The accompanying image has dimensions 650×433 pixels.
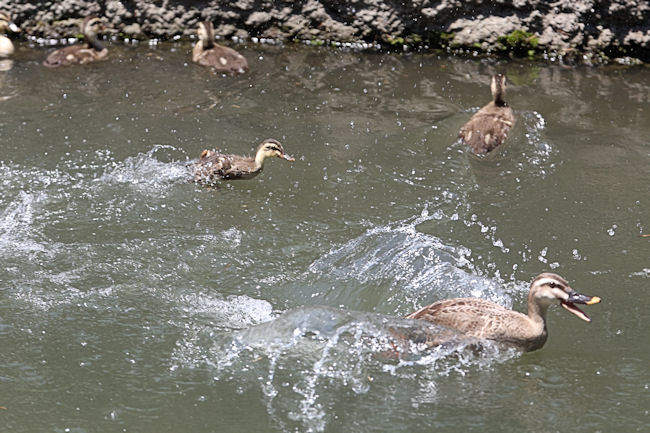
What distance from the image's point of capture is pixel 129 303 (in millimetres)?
6195

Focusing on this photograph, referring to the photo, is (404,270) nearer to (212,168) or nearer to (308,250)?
(308,250)

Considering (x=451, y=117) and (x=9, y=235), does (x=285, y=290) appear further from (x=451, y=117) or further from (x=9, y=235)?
(x=451, y=117)

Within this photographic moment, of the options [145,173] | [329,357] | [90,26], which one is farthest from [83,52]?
[329,357]

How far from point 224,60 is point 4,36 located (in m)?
3.23

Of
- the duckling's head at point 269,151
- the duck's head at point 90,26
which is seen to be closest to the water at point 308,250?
the duckling's head at point 269,151

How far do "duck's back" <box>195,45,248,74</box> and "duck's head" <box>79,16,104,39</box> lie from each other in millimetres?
1435

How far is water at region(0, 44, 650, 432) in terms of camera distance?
5297 mm

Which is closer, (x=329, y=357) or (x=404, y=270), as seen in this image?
(x=329, y=357)

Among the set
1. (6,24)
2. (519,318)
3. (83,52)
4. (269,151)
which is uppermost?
(6,24)

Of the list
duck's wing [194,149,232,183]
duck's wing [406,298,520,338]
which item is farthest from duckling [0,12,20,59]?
duck's wing [406,298,520,338]

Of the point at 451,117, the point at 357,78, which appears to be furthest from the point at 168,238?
the point at 357,78

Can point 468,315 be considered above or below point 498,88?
below

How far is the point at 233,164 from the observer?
806cm

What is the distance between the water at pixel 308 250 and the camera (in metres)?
5.30
